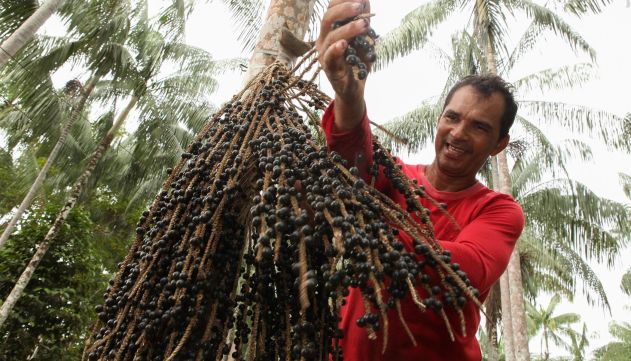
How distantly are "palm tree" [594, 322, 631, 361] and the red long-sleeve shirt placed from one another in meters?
21.6

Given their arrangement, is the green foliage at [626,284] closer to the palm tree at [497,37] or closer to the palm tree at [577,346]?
the palm tree at [497,37]

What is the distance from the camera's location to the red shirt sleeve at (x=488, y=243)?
3.97 ft

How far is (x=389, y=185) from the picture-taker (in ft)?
4.74

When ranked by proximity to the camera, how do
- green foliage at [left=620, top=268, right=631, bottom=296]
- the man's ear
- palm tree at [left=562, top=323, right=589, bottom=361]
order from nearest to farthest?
the man's ear, green foliage at [left=620, top=268, right=631, bottom=296], palm tree at [left=562, top=323, right=589, bottom=361]

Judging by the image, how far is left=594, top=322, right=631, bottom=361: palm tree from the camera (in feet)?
64.6

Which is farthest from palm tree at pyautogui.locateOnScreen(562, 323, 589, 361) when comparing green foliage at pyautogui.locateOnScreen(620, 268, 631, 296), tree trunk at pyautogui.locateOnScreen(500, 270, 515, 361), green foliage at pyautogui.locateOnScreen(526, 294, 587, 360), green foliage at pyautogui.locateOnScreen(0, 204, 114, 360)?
green foliage at pyautogui.locateOnScreen(0, 204, 114, 360)

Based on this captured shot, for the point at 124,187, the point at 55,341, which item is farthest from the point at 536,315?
the point at 55,341

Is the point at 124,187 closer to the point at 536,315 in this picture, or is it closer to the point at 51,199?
the point at 51,199

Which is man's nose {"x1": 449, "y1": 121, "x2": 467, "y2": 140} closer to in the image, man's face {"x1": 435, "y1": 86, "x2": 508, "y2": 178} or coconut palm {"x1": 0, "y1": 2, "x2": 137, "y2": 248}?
man's face {"x1": 435, "y1": 86, "x2": 508, "y2": 178}

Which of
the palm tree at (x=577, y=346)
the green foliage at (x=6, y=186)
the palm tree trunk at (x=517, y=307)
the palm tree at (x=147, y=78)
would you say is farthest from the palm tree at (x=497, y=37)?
the palm tree at (x=577, y=346)

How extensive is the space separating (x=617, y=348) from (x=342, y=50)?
24945mm

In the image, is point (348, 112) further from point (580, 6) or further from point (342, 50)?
point (580, 6)

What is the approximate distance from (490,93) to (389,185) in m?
0.50

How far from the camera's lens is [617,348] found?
21234 mm
